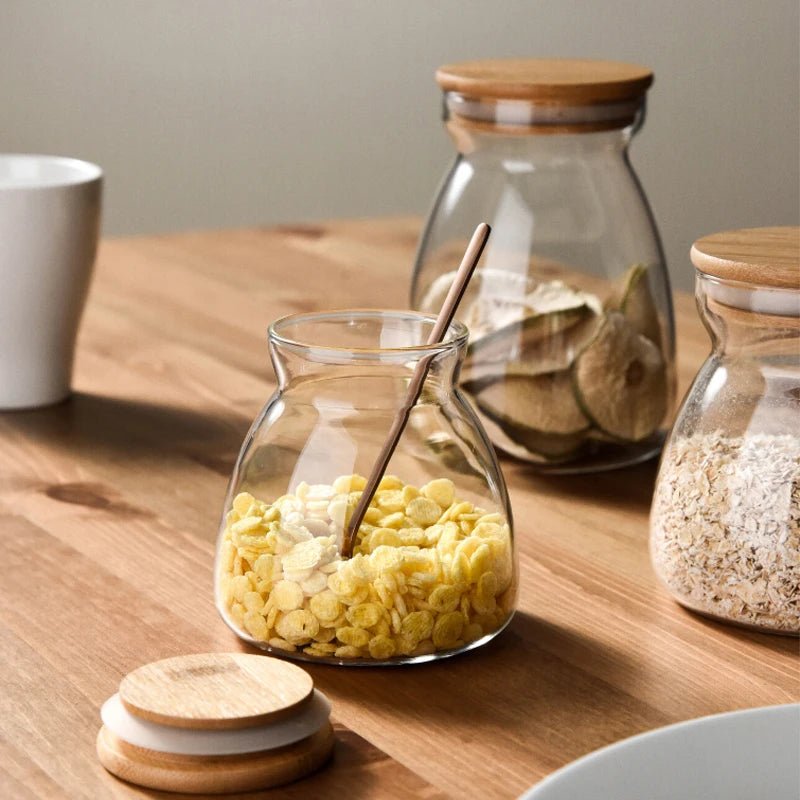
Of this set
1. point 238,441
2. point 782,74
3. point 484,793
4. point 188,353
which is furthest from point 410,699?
point 782,74

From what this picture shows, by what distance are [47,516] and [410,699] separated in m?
0.32

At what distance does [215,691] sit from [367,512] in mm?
141

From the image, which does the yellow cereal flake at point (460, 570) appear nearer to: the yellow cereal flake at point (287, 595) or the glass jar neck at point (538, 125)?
the yellow cereal flake at point (287, 595)

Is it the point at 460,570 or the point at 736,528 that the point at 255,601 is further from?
the point at 736,528

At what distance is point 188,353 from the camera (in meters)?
1.20

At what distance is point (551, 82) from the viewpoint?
87 cm

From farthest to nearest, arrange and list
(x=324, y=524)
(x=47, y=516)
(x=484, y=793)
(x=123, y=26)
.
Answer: (x=123, y=26), (x=47, y=516), (x=324, y=524), (x=484, y=793)

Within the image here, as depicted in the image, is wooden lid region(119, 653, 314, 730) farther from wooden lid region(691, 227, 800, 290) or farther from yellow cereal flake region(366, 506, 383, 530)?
wooden lid region(691, 227, 800, 290)

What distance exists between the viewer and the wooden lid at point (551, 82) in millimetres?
861

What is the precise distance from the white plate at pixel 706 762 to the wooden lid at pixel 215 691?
0.13m

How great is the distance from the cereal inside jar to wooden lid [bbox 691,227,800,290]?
162 mm

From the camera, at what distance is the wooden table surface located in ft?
1.88

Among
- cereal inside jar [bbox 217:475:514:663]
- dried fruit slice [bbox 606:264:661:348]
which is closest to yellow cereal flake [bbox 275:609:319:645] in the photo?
cereal inside jar [bbox 217:475:514:663]

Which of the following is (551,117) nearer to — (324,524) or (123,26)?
(324,524)
